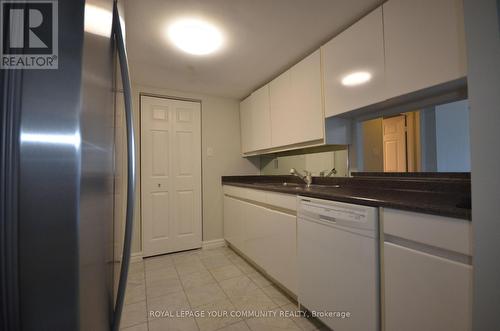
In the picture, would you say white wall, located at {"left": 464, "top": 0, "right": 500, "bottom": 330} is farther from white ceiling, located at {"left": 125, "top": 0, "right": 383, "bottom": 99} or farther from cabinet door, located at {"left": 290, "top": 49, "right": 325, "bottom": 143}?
cabinet door, located at {"left": 290, "top": 49, "right": 325, "bottom": 143}

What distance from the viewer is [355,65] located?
4.64 feet

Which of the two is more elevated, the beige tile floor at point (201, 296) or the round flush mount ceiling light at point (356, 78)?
the round flush mount ceiling light at point (356, 78)

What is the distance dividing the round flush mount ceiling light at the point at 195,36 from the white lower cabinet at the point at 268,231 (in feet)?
4.46

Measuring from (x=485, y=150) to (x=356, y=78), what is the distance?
0.94 meters

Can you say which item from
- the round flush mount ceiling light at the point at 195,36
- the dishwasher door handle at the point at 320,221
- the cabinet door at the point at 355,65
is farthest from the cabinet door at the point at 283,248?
the round flush mount ceiling light at the point at 195,36

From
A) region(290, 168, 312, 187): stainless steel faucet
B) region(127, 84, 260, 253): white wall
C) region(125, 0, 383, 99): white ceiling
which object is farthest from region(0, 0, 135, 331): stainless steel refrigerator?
region(127, 84, 260, 253): white wall

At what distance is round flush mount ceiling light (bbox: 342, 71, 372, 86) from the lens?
1.36 m

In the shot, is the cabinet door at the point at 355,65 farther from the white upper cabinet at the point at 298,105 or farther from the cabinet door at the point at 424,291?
the cabinet door at the point at 424,291

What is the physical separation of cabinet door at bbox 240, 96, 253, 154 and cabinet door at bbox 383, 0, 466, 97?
5.87ft

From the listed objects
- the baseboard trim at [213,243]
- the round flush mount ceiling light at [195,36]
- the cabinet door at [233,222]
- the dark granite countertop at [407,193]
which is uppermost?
the round flush mount ceiling light at [195,36]

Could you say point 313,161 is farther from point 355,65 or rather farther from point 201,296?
point 201,296

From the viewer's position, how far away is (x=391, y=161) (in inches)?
59.8

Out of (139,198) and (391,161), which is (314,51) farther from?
(139,198)

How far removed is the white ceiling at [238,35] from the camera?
1.33 meters
